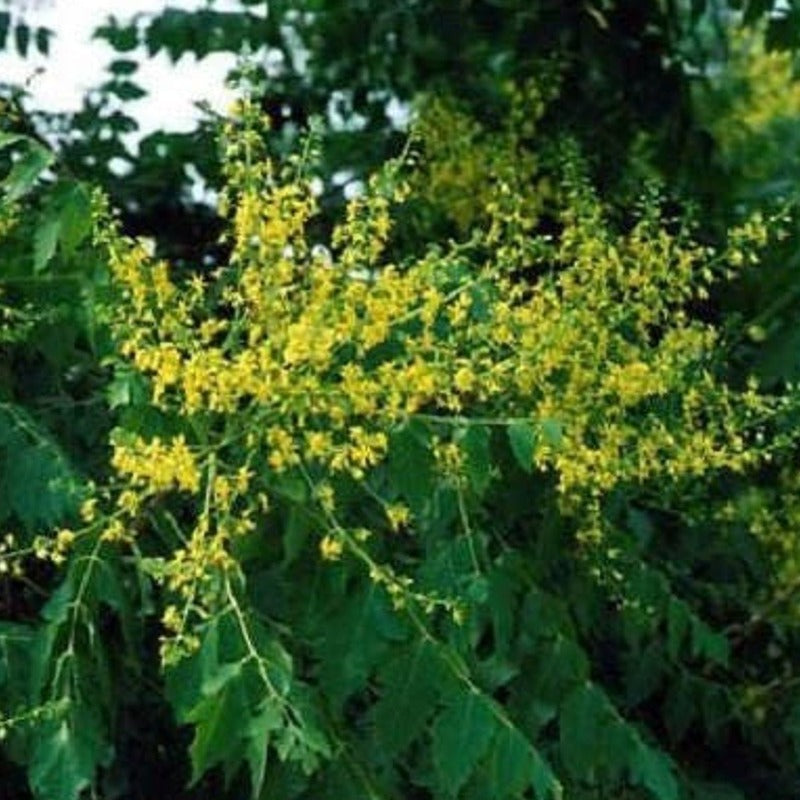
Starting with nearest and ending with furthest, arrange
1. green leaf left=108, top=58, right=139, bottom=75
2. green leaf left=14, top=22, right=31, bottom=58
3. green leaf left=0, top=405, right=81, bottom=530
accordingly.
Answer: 1. green leaf left=0, top=405, right=81, bottom=530
2. green leaf left=14, top=22, right=31, bottom=58
3. green leaf left=108, top=58, right=139, bottom=75

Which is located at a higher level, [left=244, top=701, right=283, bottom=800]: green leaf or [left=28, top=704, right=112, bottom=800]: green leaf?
[left=28, top=704, right=112, bottom=800]: green leaf

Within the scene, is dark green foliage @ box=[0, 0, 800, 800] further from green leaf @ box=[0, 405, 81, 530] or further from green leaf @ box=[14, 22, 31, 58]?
green leaf @ box=[14, 22, 31, 58]

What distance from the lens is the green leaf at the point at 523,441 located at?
100 inches

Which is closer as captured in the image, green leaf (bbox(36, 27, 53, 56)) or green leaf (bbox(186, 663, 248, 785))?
green leaf (bbox(186, 663, 248, 785))

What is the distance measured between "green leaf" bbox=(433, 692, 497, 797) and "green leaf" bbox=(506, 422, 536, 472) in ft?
0.85

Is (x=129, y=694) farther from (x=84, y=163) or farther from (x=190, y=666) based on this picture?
(x=84, y=163)

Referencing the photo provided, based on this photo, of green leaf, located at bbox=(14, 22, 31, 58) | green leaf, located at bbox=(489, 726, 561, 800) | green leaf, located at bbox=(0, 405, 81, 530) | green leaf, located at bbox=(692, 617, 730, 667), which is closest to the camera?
green leaf, located at bbox=(489, 726, 561, 800)

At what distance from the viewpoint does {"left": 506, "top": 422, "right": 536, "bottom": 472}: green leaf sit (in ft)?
8.34

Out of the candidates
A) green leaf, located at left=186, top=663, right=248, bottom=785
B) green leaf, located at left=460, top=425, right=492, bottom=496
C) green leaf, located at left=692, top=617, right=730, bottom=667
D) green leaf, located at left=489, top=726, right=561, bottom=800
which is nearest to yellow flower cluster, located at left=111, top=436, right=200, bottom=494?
green leaf, located at left=186, top=663, right=248, bottom=785

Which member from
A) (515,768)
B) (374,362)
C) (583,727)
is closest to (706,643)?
A: (583,727)

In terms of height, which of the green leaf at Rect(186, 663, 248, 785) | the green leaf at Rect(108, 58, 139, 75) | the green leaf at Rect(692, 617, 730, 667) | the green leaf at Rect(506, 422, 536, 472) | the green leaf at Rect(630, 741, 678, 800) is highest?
the green leaf at Rect(108, 58, 139, 75)

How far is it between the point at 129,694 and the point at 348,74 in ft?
7.43

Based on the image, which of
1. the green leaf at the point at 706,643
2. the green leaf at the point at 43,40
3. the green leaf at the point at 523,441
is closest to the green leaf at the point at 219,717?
the green leaf at the point at 523,441

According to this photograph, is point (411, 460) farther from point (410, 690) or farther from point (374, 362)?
point (410, 690)
